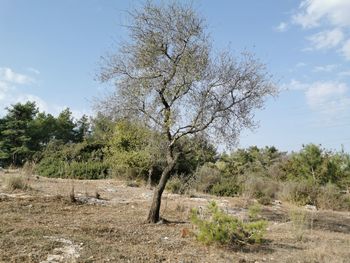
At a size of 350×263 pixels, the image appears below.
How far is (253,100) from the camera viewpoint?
10.5m

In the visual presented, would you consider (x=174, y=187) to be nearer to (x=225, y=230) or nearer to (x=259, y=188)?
(x=259, y=188)

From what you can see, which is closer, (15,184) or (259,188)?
(15,184)

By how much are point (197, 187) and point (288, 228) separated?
32.9 ft

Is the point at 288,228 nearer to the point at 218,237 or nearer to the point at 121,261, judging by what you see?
the point at 218,237

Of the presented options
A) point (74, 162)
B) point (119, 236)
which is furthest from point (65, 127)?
point (119, 236)

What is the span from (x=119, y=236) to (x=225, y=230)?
82.5 inches

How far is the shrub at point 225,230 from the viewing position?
7.78 m

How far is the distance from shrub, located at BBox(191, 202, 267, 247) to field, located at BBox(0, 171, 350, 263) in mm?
197

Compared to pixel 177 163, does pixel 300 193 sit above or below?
below

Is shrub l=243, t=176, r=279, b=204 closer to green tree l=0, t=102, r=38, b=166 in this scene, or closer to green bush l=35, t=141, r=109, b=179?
green bush l=35, t=141, r=109, b=179

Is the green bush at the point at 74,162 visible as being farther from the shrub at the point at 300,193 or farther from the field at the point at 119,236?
the field at the point at 119,236

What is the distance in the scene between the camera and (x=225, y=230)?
25.6 feet

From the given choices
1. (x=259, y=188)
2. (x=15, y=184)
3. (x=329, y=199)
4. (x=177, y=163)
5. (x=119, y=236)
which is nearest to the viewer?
(x=119, y=236)

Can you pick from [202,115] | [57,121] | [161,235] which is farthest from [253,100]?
[57,121]
